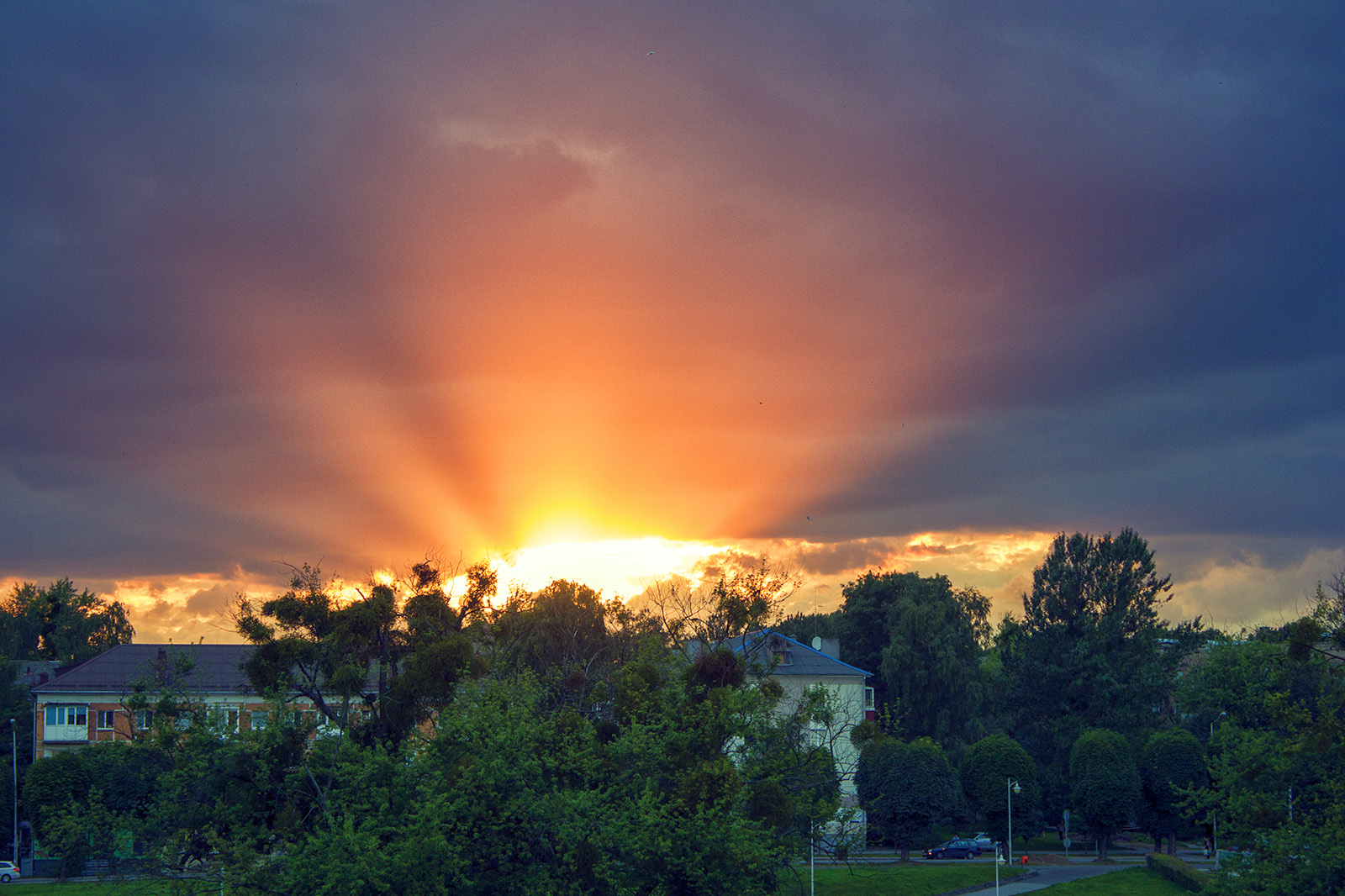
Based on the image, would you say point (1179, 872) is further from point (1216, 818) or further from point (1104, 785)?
point (1216, 818)

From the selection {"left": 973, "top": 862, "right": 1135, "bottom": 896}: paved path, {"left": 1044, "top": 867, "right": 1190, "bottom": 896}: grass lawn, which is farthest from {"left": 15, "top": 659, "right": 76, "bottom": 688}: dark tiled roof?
{"left": 1044, "top": 867, "right": 1190, "bottom": 896}: grass lawn

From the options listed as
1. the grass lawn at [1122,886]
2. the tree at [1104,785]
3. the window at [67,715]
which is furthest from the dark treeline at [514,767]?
the tree at [1104,785]

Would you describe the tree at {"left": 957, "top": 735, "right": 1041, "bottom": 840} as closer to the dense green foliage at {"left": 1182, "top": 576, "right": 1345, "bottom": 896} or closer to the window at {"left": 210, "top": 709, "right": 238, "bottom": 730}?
the dense green foliage at {"left": 1182, "top": 576, "right": 1345, "bottom": 896}

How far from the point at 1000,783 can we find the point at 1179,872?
16.0m

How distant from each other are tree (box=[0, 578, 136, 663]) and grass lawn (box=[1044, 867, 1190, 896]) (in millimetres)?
115473

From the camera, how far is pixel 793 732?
3972 centimetres

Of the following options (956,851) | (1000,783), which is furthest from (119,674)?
(1000,783)

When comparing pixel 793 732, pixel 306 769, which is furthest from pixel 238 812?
pixel 793 732

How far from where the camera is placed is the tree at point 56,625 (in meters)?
132

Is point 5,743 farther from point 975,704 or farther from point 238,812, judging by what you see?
point 975,704

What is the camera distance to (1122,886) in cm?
6278

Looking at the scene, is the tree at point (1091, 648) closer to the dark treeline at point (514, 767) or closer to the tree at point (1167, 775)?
the tree at point (1167, 775)

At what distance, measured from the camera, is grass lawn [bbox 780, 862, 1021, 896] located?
6162cm

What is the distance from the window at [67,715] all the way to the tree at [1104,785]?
7752cm
